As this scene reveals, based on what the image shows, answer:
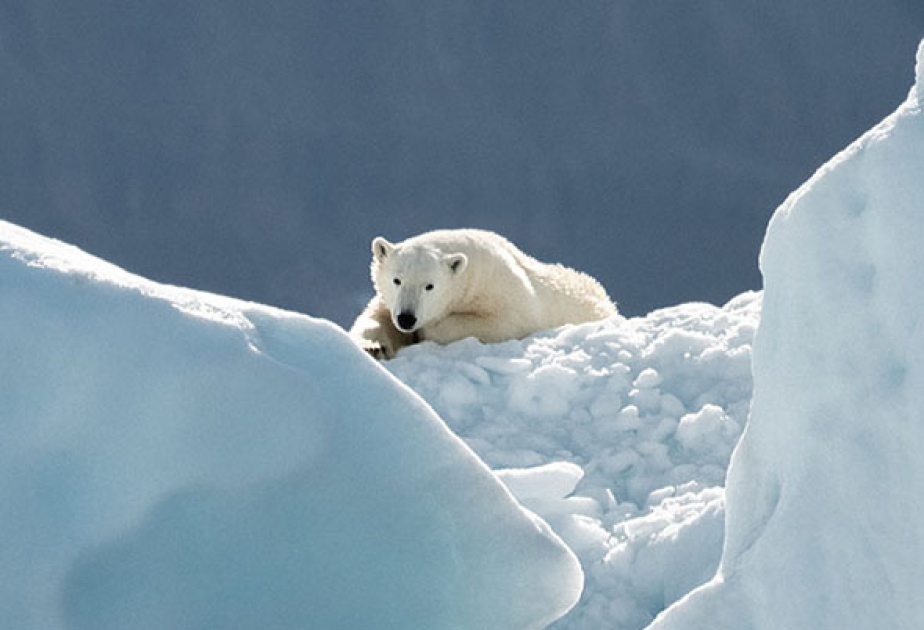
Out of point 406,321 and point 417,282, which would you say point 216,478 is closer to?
point 406,321

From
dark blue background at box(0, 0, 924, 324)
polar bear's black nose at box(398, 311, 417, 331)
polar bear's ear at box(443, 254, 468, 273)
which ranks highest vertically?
polar bear's ear at box(443, 254, 468, 273)

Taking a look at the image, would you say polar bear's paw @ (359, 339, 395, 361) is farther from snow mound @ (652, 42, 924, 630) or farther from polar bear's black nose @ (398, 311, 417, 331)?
snow mound @ (652, 42, 924, 630)

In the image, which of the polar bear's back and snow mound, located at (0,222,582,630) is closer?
snow mound, located at (0,222,582,630)

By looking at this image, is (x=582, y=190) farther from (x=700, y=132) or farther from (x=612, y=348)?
(x=612, y=348)

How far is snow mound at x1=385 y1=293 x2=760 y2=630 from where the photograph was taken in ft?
12.3

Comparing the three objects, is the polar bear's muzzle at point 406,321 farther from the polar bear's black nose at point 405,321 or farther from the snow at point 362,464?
the snow at point 362,464

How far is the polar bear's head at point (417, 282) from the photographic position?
7160mm

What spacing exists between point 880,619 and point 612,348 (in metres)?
3.25

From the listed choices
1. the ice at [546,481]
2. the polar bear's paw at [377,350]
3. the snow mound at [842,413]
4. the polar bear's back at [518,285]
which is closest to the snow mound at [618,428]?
the ice at [546,481]

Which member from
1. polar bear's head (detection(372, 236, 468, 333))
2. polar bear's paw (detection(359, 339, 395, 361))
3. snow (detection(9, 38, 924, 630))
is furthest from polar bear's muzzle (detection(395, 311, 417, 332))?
snow (detection(9, 38, 924, 630))

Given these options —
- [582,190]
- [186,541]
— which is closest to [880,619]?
[186,541]

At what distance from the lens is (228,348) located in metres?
2.95

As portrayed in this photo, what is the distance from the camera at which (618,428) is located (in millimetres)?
4902

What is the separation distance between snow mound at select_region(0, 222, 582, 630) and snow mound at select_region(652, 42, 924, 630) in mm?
584
